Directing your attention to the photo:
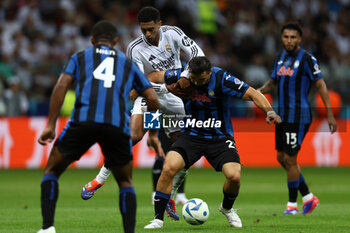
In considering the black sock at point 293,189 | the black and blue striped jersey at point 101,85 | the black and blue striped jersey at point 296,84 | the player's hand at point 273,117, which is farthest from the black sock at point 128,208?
the black and blue striped jersey at point 296,84

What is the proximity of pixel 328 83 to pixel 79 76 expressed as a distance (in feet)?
48.5

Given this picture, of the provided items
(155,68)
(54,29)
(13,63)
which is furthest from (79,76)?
(54,29)

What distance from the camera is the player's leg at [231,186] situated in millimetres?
8016

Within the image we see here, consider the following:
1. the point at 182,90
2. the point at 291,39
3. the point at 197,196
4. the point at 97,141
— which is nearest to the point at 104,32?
the point at 97,141

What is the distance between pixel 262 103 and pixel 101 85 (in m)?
2.22

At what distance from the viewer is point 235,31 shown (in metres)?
22.3

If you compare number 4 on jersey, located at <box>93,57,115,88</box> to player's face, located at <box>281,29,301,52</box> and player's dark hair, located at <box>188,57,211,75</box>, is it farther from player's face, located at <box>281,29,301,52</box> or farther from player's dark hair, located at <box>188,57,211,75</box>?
player's face, located at <box>281,29,301,52</box>

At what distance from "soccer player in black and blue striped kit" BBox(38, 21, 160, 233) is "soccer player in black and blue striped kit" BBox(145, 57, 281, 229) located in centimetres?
159

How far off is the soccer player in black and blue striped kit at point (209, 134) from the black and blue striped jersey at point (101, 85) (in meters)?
1.67

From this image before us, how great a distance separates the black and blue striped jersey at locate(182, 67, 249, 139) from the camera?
805cm

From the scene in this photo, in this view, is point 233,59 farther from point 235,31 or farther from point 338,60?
point 338,60

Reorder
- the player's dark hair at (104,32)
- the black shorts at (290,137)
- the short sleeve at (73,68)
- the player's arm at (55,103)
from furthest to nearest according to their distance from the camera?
the black shorts at (290,137)
the player's dark hair at (104,32)
the short sleeve at (73,68)
the player's arm at (55,103)

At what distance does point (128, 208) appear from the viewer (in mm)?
6320

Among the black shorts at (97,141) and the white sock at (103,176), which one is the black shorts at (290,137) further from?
the black shorts at (97,141)
